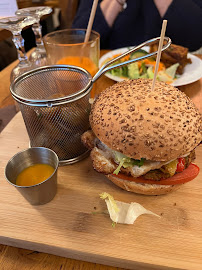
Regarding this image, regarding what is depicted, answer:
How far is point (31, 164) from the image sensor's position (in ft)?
4.53

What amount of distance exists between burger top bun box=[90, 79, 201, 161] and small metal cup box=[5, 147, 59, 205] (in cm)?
32

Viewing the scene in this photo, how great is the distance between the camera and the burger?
113 cm

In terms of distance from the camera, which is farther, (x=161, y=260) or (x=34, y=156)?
(x=34, y=156)

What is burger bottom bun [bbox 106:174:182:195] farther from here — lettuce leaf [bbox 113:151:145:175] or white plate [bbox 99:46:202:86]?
white plate [bbox 99:46:202:86]

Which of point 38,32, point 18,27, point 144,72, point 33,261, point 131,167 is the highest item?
point 18,27

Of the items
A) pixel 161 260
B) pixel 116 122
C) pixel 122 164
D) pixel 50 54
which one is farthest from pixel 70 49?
pixel 161 260

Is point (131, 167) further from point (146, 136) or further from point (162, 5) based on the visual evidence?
point (162, 5)

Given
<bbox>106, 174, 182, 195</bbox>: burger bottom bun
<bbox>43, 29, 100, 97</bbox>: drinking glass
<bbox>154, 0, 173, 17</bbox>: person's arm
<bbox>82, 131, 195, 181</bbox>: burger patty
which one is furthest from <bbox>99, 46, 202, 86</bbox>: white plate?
<bbox>106, 174, 182, 195</bbox>: burger bottom bun

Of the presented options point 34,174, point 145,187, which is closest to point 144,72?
point 145,187

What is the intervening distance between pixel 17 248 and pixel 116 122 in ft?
2.64

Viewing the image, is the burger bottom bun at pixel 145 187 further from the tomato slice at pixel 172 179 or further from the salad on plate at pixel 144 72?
the salad on plate at pixel 144 72

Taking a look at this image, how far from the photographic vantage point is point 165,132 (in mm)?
1126

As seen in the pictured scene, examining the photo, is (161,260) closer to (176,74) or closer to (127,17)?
(176,74)

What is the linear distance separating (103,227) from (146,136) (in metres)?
0.50
